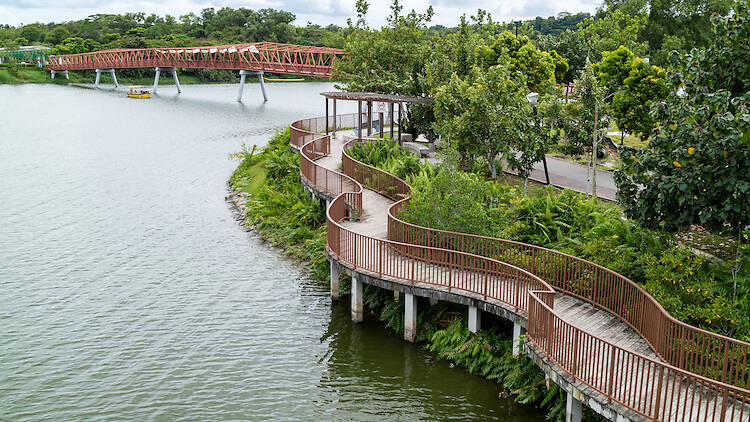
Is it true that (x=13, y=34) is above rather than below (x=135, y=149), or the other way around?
above

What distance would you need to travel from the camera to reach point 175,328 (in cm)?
2120

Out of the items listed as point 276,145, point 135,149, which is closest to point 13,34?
point 135,149

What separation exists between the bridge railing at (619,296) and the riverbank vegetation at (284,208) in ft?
18.4

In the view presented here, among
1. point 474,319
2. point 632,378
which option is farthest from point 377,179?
point 632,378

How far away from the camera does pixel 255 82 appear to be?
141 meters

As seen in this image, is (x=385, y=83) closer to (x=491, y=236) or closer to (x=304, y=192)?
(x=304, y=192)

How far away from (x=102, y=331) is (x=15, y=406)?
14.2 feet

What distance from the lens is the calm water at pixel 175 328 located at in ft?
55.4

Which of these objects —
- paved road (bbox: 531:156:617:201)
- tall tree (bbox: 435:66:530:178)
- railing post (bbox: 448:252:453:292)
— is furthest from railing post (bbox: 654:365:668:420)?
paved road (bbox: 531:156:617:201)

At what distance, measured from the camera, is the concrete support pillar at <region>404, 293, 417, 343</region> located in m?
19.3

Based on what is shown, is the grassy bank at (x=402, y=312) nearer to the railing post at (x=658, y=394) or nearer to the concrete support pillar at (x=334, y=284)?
the concrete support pillar at (x=334, y=284)

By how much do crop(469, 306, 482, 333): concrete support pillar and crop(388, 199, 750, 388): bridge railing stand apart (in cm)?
186

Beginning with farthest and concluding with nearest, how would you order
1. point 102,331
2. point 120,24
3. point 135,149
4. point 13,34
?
1. point 13,34
2. point 120,24
3. point 135,149
4. point 102,331

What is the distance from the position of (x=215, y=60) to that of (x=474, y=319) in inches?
4035
